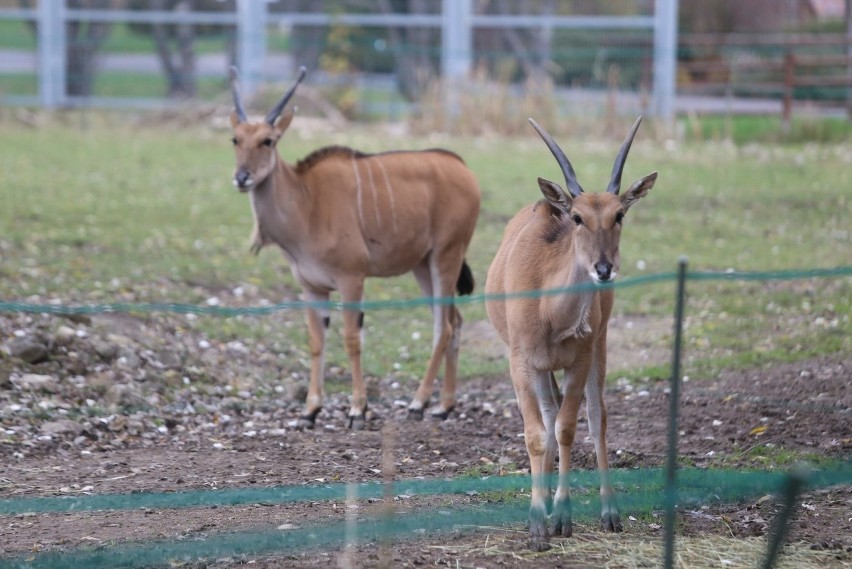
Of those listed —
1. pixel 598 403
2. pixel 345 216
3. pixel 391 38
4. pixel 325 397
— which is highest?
pixel 391 38

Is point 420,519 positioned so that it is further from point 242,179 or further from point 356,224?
point 242,179

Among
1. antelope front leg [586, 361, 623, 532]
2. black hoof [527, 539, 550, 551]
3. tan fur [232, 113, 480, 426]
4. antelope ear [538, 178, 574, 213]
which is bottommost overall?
black hoof [527, 539, 550, 551]

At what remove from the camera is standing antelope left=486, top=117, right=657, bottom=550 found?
4.30 metres

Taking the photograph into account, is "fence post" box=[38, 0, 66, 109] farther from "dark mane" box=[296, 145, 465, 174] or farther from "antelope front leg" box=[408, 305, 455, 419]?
"antelope front leg" box=[408, 305, 455, 419]

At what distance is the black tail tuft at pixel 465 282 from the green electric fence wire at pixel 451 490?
185cm

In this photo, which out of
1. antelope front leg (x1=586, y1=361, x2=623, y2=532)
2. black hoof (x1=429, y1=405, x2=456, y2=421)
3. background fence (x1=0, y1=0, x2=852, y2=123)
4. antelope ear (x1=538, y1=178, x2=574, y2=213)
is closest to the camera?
antelope ear (x1=538, y1=178, x2=574, y2=213)

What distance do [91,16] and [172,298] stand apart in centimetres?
1276

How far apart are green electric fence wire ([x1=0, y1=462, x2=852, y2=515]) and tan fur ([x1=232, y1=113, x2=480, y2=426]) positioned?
1464 mm

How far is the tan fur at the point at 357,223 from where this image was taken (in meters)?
6.35

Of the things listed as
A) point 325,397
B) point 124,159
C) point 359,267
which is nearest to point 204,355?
point 325,397

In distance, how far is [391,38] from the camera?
1967 cm

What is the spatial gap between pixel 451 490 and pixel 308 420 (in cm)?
192

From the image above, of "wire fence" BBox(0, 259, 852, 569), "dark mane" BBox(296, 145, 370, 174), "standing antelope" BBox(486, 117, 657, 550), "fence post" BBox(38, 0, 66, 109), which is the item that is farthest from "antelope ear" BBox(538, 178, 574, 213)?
"fence post" BBox(38, 0, 66, 109)

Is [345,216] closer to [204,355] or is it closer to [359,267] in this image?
[359,267]
